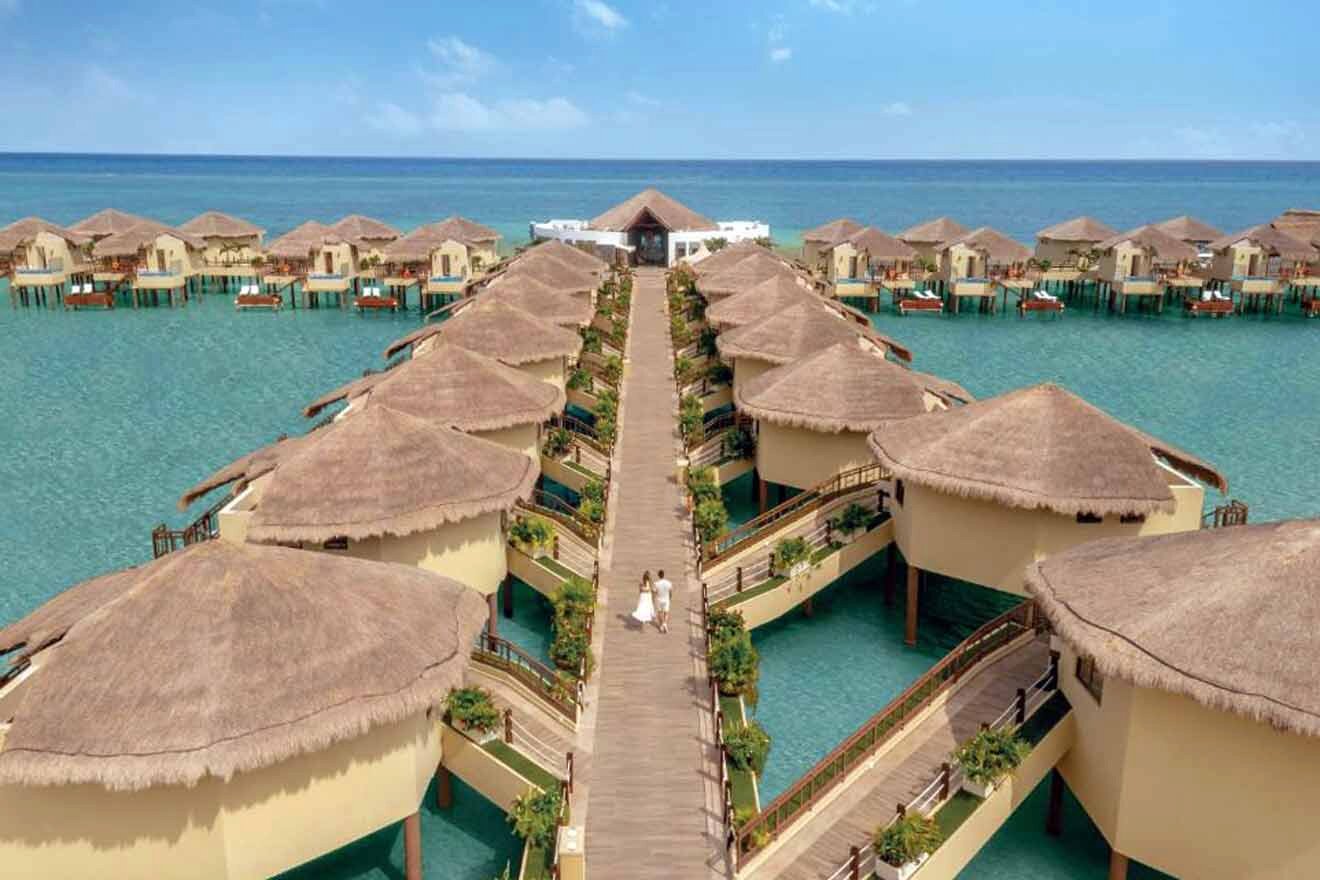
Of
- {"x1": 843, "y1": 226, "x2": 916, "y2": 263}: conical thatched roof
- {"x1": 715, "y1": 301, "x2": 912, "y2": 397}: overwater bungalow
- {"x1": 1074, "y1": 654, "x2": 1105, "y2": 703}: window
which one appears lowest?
{"x1": 1074, "y1": 654, "x2": 1105, "y2": 703}: window

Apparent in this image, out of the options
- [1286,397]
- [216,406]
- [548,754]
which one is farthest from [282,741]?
[1286,397]

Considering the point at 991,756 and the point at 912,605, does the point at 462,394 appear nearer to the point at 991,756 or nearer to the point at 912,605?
the point at 912,605

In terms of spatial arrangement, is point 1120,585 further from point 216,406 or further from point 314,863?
point 216,406

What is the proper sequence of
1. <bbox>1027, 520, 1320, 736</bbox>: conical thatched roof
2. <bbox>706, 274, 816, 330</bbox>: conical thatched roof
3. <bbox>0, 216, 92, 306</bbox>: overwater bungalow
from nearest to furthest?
<bbox>1027, 520, 1320, 736</bbox>: conical thatched roof
<bbox>706, 274, 816, 330</bbox>: conical thatched roof
<bbox>0, 216, 92, 306</bbox>: overwater bungalow

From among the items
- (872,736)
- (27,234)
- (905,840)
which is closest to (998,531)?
(872,736)

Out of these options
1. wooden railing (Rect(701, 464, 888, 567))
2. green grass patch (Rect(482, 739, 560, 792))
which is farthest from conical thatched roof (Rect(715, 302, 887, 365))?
green grass patch (Rect(482, 739, 560, 792))

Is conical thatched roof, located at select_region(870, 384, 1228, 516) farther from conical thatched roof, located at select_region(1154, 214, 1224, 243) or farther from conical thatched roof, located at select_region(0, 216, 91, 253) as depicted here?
conical thatched roof, located at select_region(0, 216, 91, 253)

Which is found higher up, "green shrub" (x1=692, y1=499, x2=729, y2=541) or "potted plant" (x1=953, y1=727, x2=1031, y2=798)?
"green shrub" (x1=692, y1=499, x2=729, y2=541)
